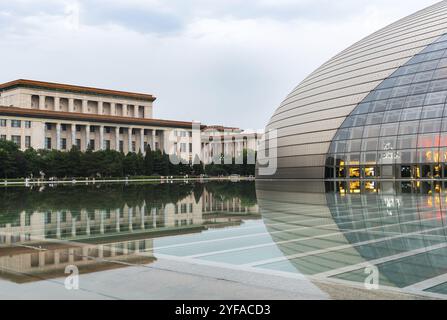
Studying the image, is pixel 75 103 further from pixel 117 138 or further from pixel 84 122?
pixel 117 138

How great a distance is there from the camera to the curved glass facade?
38594mm

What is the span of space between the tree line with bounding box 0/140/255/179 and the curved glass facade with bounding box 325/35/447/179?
49.1m

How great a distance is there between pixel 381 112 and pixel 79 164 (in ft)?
176

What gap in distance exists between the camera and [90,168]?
82.0 meters

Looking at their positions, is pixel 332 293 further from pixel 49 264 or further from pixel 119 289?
pixel 49 264

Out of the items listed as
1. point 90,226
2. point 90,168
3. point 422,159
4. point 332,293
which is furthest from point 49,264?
point 90,168

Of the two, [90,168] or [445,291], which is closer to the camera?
[445,291]

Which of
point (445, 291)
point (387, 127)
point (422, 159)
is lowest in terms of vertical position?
point (445, 291)

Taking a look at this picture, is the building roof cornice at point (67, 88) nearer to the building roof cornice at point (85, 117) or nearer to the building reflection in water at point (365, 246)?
the building roof cornice at point (85, 117)

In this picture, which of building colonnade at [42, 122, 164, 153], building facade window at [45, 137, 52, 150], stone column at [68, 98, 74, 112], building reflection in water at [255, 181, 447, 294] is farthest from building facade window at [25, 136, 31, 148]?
building reflection in water at [255, 181, 447, 294]

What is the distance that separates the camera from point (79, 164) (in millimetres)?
80750

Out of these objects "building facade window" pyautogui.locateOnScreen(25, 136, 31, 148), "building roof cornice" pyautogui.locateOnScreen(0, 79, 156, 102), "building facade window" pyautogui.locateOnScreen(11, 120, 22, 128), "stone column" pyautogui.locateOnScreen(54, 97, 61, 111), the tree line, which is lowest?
the tree line

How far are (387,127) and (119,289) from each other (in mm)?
37904

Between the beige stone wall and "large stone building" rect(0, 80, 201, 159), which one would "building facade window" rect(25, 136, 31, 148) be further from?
the beige stone wall
